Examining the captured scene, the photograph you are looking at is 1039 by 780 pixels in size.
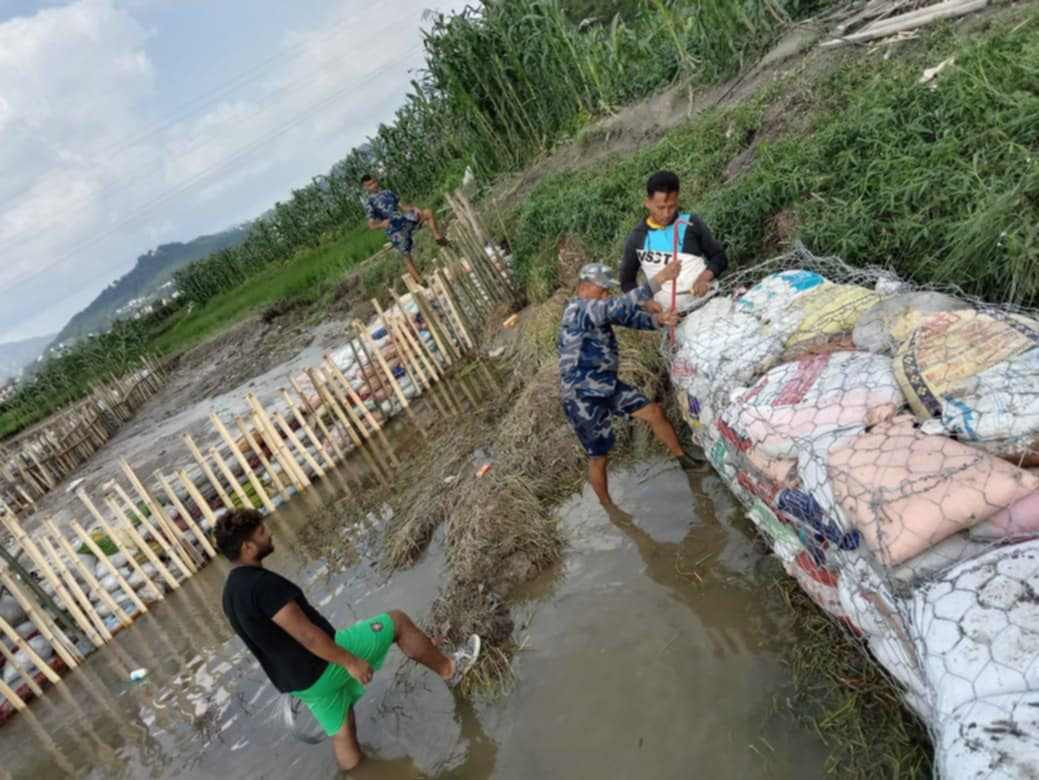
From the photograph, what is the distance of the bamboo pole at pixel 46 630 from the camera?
516 centimetres

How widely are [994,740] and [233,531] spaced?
2446mm

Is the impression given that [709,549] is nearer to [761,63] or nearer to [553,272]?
[553,272]

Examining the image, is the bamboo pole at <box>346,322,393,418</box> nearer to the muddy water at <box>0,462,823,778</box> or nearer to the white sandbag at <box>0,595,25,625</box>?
the muddy water at <box>0,462,823,778</box>

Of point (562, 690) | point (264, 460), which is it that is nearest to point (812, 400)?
point (562, 690)

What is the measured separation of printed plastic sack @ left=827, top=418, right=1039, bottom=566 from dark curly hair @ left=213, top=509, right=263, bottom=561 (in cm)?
217

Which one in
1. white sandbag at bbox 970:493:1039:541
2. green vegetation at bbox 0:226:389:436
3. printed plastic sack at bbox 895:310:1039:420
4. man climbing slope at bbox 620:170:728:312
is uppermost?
green vegetation at bbox 0:226:389:436

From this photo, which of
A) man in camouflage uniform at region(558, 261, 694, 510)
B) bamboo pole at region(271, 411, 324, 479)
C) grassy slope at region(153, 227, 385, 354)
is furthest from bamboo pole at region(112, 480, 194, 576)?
grassy slope at region(153, 227, 385, 354)

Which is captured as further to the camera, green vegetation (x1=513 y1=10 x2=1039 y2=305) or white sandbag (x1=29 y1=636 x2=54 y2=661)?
white sandbag (x1=29 y1=636 x2=54 y2=661)

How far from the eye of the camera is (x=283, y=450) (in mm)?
6629

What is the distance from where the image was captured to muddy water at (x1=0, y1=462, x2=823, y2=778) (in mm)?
2631

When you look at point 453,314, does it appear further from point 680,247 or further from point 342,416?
point 680,247

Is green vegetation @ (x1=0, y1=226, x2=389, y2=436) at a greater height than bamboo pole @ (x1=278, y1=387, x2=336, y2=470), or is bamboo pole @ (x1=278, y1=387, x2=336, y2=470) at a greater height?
green vegetation @ (x1=0, y1=226, x2=389, y2=436)

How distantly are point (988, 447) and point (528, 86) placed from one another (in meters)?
11.3

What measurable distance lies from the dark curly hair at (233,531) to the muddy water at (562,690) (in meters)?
1.38
